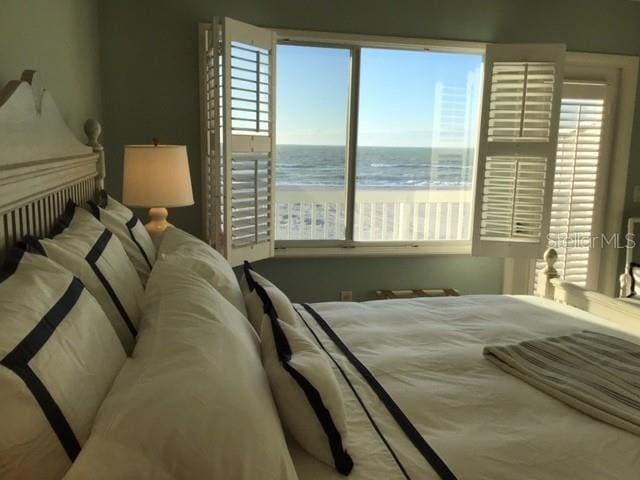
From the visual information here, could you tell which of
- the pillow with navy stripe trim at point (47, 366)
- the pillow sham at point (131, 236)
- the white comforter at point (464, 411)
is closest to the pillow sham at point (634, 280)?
the white comforter at point (464, 411)

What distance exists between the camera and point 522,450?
1271 millimetres

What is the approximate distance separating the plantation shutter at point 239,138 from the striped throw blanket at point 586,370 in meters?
1.92

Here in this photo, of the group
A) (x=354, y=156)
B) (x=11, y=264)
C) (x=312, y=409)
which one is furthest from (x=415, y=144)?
(x=11, y=264)

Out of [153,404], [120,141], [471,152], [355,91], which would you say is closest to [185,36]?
[120,141]

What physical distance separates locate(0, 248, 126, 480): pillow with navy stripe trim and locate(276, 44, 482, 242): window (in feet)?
9.15

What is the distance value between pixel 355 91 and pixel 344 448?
9.87ft

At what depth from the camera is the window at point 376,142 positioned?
12.4 feet

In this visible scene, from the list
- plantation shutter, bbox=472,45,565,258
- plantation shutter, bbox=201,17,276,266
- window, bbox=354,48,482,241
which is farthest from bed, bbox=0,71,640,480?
window, bbox=354,48,482,241

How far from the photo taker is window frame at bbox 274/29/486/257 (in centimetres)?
366

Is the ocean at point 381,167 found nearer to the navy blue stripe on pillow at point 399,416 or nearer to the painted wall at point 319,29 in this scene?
the painted wall at point 319,29

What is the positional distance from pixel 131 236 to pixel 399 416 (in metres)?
1.17

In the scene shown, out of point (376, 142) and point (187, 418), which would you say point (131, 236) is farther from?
point (376, 142)

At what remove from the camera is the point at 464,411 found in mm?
1464

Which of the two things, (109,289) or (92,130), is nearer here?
(109,289)
